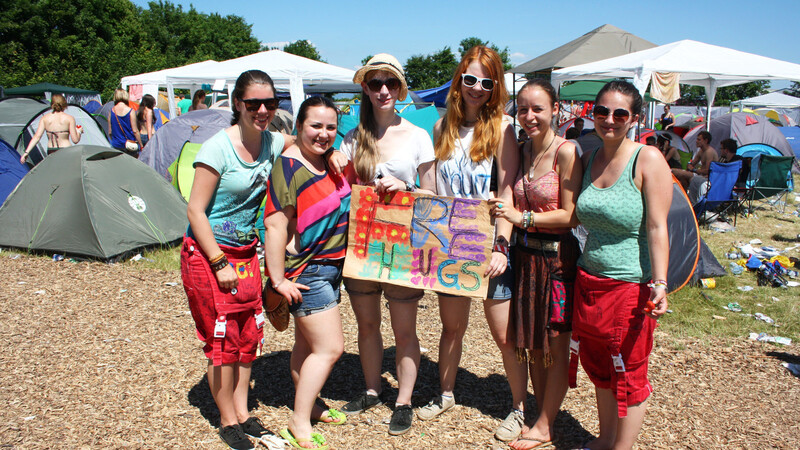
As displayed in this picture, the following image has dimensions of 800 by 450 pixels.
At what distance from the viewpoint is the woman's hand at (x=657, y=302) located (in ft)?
7.58

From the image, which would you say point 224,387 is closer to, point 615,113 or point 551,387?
point 551,387

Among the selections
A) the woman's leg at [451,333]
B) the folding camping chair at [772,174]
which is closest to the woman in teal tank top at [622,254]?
the woman's leg at [451,333]

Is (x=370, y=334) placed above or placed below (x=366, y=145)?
below

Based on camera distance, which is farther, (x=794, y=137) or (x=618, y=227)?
(x=794, y=137)

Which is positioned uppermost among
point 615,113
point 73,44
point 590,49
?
point 73,44

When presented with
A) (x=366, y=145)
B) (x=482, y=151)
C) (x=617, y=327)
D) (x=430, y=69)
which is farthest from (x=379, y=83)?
(x=430, y=69)

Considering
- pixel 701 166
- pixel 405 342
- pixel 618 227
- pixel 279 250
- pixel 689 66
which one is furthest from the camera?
pixel 689 66

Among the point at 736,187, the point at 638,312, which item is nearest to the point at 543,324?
the point at 638,312

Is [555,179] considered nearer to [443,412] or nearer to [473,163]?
[473,163]

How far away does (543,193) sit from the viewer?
266 centimetres

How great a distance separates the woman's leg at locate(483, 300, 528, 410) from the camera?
288cm

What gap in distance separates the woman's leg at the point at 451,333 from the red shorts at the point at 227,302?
40.3 inches

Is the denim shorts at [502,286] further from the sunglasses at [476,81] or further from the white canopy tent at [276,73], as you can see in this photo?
the white canopy tent at [276,73]

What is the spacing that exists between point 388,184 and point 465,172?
0.42 m
